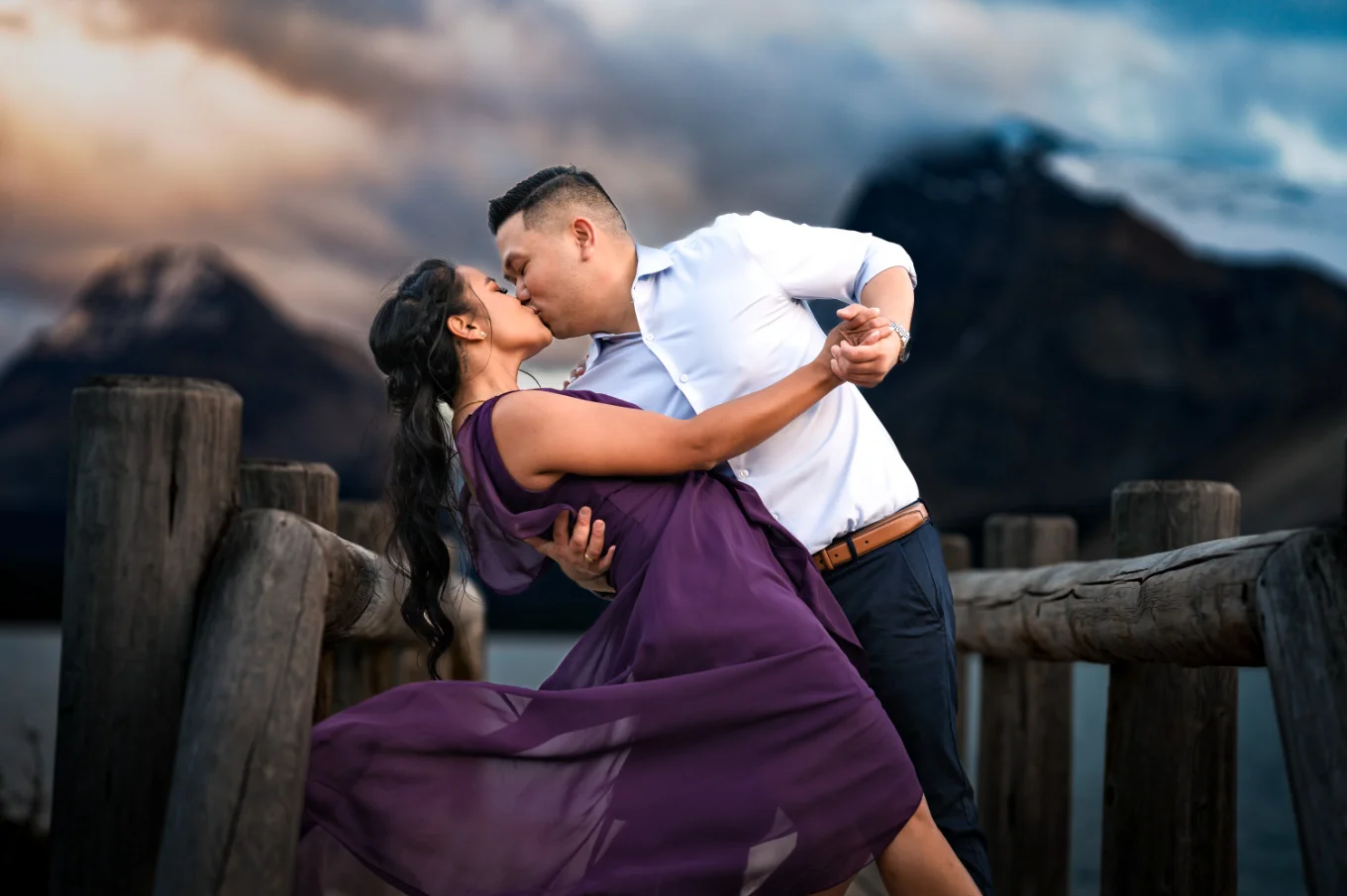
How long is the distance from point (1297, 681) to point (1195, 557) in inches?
23.4

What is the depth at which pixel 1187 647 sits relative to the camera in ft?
8.43

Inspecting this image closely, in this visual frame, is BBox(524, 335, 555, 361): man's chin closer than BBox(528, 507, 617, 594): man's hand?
No

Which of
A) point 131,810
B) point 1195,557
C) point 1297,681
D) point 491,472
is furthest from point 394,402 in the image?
point 1297,681

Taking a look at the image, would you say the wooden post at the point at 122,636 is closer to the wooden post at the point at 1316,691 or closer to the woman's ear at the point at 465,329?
the woman's ear at the point at 465,329

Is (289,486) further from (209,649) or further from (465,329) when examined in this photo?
(209,649)

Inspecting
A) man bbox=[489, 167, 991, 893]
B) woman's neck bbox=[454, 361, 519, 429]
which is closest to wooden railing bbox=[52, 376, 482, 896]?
man bbox=[489, 167, 991, 893]

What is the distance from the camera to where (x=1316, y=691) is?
1.92 metres

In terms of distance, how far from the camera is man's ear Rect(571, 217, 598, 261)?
338cm

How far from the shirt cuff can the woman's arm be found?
422 mm

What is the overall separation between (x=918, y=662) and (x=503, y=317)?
1.27 meters

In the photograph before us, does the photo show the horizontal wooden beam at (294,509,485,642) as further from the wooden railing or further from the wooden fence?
the wooden railing

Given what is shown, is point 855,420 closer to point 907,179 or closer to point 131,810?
point 131,810

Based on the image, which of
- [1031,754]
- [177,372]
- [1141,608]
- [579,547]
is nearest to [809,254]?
[579,547]

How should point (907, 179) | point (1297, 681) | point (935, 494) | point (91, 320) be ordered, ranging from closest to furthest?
point (1297, 681) → point (91, 320) → point (935, 494) → point (907, 179)
